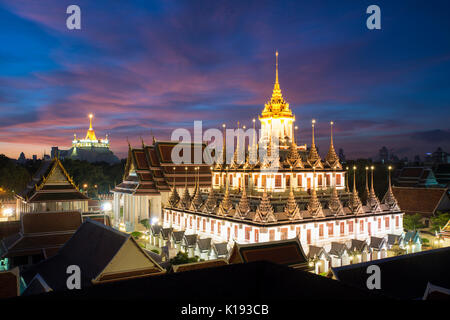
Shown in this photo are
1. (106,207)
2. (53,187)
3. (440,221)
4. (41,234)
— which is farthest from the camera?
(106,207)

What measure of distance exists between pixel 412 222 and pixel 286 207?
18735mm

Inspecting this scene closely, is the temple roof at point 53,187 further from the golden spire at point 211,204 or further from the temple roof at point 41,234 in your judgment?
the golden spire at point 211,204

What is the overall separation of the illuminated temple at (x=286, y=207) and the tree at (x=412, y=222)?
4.57 metres

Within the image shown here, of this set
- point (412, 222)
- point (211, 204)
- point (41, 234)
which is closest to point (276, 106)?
point (211, 204)

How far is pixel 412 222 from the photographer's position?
41625 millimetres

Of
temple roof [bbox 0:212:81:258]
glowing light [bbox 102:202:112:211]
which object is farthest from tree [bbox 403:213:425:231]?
glowing light [bbox 102:202:112:211]

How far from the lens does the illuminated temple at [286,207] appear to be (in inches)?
1171

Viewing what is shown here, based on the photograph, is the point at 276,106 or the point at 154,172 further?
the point at 154,172

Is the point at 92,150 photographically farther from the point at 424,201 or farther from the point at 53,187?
the point at 424,201

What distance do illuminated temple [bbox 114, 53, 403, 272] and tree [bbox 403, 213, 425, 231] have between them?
15.0ft

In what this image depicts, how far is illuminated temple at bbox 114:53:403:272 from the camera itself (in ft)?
97.6

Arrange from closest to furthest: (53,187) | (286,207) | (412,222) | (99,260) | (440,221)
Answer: (99,260)
(286,207)
(440,221)
(53,187)
(412,222)
